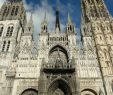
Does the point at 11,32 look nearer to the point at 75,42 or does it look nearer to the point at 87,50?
the point at 75,42

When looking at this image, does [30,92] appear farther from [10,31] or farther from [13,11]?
[13,11]

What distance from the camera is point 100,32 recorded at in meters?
27.8

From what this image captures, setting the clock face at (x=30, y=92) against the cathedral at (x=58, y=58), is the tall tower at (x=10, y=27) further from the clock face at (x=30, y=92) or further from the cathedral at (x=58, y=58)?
the clock face at (x=30, y=92)

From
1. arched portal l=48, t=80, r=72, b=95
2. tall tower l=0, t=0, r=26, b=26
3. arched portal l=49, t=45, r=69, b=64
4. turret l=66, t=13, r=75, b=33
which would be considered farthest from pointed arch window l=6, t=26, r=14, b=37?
arched portal l=48, t=80, r=72, b=95

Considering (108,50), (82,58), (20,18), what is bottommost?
(82,58)

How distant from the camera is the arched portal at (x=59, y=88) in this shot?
20.6 meters

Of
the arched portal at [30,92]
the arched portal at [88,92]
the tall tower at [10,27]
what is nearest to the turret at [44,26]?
the tall tower at [10,27]

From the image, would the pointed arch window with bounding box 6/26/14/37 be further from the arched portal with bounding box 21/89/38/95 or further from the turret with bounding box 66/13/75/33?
the arched portal with bounding box 21/89/38/95

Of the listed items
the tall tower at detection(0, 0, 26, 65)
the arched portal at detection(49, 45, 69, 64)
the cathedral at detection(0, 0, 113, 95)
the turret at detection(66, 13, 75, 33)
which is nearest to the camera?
the cathedral at detection(0, 0, 113, 95)

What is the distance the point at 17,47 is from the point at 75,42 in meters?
8.65

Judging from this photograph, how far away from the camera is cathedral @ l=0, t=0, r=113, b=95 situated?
21.2 meters

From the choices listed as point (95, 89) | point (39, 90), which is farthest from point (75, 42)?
point (39, 90)

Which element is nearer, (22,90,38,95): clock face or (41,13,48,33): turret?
(22,90,38,95): clock face

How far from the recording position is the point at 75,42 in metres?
25.3
